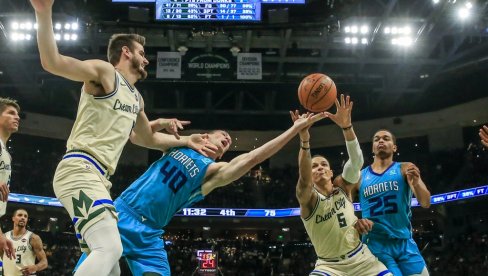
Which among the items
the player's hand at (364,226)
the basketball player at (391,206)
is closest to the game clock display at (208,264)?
the basketball player at (391,206)

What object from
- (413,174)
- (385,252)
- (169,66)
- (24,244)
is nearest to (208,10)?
(169,66)

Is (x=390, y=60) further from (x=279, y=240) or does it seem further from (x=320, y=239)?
(x=320, y=239)

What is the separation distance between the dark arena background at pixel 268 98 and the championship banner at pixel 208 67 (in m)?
0.04

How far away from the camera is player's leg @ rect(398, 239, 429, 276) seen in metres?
5.48

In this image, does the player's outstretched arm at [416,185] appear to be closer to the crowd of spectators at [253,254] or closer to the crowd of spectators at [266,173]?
the crowd of spectators at [253,254]

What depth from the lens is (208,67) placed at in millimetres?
14266

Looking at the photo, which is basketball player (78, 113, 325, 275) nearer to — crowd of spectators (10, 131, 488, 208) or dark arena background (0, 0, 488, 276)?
dark arena background (0, 0, 488, 276)

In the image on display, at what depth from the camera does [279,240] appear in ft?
91.6

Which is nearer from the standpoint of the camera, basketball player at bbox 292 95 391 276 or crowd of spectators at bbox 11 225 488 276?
basketball player at bbox 292 95 391 276

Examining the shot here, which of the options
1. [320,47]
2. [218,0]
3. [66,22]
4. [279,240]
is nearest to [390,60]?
[320,47]

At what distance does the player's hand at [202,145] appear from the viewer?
4469mm

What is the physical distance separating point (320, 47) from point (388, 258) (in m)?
12.8

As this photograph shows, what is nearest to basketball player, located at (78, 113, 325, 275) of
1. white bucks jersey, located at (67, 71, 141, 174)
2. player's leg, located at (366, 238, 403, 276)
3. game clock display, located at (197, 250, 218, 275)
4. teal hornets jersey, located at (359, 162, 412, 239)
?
white bucks jersey, located at (67, 71, 141, 174)

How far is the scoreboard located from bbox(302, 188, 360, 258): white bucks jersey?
6636 mm
